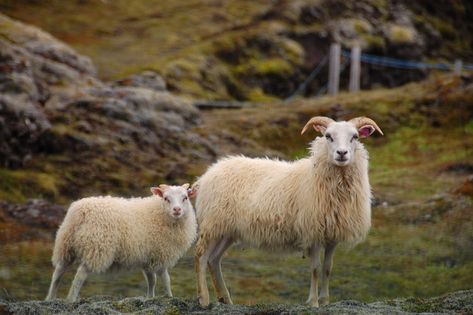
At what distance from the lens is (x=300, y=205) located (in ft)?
42.7

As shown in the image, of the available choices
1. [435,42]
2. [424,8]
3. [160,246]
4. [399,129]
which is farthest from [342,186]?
[424,8]

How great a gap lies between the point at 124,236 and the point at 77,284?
4.17 feet

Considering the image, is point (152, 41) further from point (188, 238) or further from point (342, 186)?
point (342, 186)

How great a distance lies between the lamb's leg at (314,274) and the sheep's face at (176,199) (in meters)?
3.40

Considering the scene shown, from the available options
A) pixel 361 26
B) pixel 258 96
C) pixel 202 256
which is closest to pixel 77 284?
pixel 202 256

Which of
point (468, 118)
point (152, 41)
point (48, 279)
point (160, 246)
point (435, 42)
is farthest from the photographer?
point (435, 42)

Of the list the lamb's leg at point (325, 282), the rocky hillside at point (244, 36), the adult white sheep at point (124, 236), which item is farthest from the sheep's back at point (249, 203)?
the rocky hillside at point (244, 36)

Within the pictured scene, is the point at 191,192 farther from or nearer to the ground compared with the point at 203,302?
farther from the ground

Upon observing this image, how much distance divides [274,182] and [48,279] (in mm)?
6903

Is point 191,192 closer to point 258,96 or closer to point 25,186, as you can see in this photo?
point 25,186

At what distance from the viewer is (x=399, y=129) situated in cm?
3441

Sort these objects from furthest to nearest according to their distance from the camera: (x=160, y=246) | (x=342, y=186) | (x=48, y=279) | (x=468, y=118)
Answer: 1. (x=468, y=118)
2. (x=48, y=279)
3. (x=160, y=246)
4. (x=342, y=186)

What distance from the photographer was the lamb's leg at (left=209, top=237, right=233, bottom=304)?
44.1 ft

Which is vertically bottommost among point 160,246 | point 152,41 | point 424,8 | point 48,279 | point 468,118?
point 48,279
